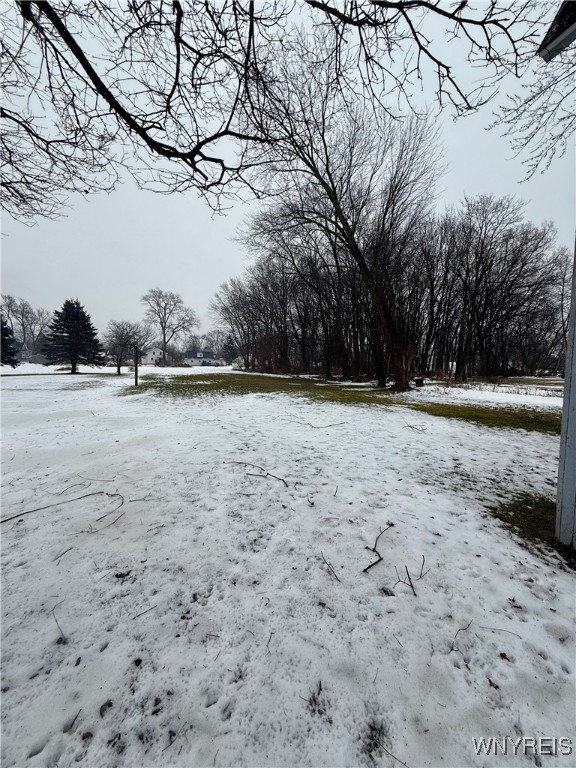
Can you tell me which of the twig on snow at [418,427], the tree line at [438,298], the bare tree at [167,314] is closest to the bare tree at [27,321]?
the bare tree at [167,314]

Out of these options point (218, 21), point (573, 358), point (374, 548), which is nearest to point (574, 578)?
point (374, 548)

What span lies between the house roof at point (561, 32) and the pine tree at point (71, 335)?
110 ft

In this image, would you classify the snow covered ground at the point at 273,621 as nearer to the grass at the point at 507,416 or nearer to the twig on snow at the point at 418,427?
the twig on snow at the point at 418,427

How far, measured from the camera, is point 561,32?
2275 mm

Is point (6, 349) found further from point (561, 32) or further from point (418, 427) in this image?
point (561, 32)

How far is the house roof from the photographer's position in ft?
7.19

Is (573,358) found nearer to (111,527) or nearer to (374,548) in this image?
(374,548)

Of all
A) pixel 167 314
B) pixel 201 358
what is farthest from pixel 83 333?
pixel 201 358

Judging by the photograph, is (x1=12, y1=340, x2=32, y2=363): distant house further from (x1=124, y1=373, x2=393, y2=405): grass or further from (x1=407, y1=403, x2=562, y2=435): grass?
(x1=407, y1=403, x2=562, y2=435): grass

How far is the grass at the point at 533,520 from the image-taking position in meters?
2.21

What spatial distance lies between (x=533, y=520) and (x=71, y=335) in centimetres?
3594

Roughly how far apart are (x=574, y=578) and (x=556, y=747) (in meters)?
1.16

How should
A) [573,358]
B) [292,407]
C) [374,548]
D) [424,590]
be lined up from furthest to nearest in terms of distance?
[292,407] → [374,548] → [573,358] → [424,590]

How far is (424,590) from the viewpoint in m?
1.82
